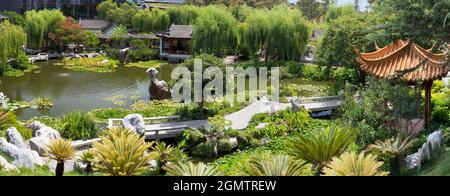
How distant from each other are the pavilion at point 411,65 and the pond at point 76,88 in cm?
840

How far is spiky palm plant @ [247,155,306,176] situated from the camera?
705 centimetres

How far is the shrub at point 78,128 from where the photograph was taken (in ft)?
41.8

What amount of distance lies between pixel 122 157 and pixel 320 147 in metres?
3.12

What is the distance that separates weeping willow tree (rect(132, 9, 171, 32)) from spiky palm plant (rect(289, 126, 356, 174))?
30001 millimetres

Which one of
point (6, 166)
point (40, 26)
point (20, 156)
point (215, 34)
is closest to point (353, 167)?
point (6, 166)

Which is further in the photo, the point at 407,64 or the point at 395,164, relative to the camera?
the point at 407,64

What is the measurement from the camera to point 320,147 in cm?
839

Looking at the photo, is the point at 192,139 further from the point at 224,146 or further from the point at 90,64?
the point at 90,64

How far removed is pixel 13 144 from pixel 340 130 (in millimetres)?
6244

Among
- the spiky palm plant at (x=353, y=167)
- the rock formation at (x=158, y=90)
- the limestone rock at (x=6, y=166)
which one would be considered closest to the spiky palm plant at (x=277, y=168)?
the spiky palm plant at (x=353, y=167)

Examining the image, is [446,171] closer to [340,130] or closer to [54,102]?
[340,130]

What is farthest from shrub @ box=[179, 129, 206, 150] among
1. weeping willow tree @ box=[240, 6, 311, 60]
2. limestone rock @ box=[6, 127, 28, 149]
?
weeping willow tree @ box=[240, 6, 311, 60]

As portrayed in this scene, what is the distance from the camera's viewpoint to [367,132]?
442 inches

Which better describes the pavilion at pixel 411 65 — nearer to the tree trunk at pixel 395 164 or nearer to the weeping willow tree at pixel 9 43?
the tree trunk at pixel 395 164
